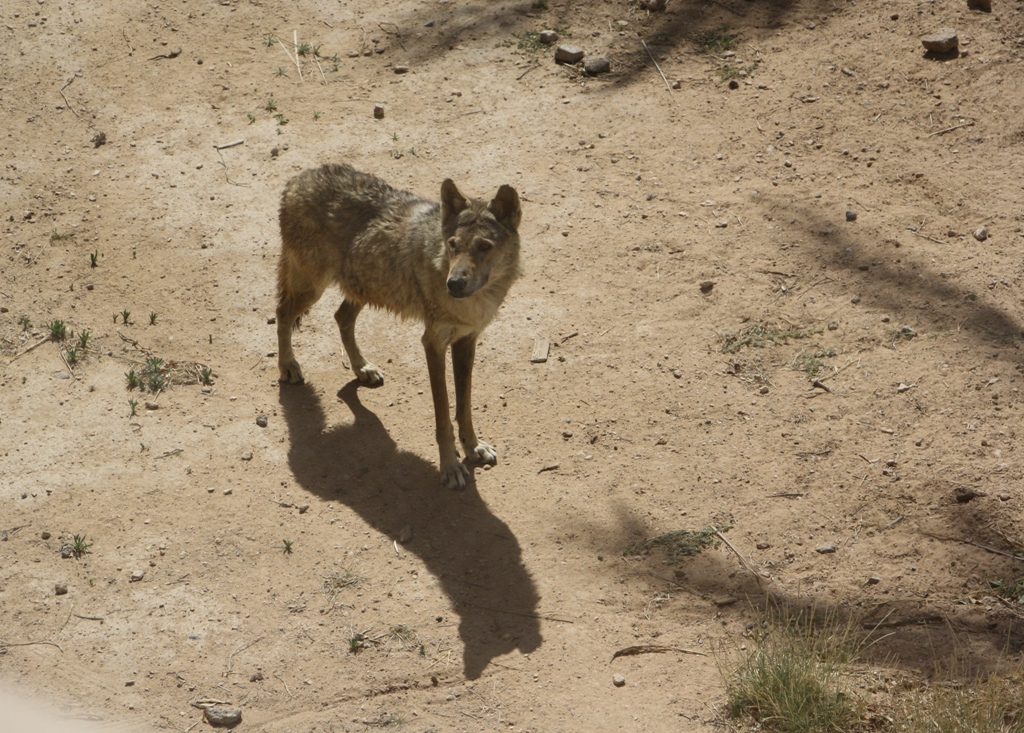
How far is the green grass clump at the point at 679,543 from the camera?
5930 mm

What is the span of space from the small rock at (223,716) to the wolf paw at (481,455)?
A: 2461mm

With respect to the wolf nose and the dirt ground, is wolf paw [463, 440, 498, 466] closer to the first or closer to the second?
the dirt ground

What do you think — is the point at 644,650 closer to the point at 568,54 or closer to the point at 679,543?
the point at 679,543

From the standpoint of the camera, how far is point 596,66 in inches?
417

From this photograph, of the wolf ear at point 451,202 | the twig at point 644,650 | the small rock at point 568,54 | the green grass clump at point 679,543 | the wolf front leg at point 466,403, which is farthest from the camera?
the small rock at point 568,54

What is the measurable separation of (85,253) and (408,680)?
17.8 ft

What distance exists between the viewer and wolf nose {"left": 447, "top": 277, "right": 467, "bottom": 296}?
6.02m

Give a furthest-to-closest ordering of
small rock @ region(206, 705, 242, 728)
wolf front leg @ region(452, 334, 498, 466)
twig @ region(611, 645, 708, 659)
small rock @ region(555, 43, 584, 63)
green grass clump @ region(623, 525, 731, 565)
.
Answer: small rock @ region(555, 43, 584, 63)
wolf front leg @ region(452, 334, 498, 466)
green grass clump @ region(623, 525, 731, 565)
twig @ region(611, 645, 708, 659)
small rock @ region(206, 705, 242, 728)

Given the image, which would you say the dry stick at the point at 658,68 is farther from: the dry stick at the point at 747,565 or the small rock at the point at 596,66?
the dry stick at the point at 747,565

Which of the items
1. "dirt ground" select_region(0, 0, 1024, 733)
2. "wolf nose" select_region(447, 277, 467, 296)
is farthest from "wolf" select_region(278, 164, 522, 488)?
"dirt ground" select_region(0, 0, 1024, 733)

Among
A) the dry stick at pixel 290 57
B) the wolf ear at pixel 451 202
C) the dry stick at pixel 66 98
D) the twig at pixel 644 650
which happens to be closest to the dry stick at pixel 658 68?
the dry stick at pixel 290 57

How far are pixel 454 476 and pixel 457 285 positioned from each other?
145 cm

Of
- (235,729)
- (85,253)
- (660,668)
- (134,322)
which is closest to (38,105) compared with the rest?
(85,253)

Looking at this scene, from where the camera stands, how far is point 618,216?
8.94 meters
